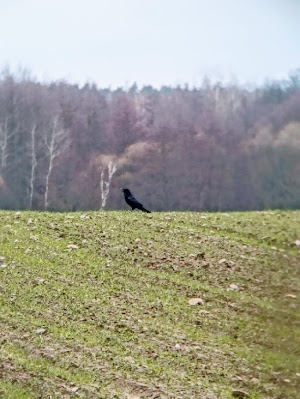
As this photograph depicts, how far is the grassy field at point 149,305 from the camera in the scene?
4.87 meters

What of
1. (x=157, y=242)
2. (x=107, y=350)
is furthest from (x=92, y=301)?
Result: (x=157, y=242)

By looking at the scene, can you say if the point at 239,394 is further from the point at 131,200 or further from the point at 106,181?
the point at 106,181

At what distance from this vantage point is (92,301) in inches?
272

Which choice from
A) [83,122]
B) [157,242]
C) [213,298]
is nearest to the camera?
[213,298]

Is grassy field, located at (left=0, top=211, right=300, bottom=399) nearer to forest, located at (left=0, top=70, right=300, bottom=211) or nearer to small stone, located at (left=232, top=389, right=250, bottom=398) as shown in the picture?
small stone, located at (left=232, top=389, right=250, bottom=398)

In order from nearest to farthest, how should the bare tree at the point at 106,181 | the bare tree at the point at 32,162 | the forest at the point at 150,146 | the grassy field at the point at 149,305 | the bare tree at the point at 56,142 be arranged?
the grassy field at the point at 149,305
the forest at the point at 150,146
the bare tree at the point at 106,181
the bare tree at the point at 32,162
the bare tree at the point at 56,142

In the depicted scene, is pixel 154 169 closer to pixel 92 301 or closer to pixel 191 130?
pixel 191 130

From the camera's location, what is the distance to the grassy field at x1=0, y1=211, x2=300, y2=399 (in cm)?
487

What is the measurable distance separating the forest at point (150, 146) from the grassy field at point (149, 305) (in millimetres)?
1071

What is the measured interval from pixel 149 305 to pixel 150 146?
7335 mm

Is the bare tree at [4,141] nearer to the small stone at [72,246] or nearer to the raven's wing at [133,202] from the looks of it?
the raven's wing at [133,202]

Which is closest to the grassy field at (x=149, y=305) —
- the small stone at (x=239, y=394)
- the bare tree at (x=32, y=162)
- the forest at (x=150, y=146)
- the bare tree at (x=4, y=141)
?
the small stone at (x=239, y=394)

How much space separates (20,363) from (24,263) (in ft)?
8.48

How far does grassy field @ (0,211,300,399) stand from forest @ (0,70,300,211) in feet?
3.51
